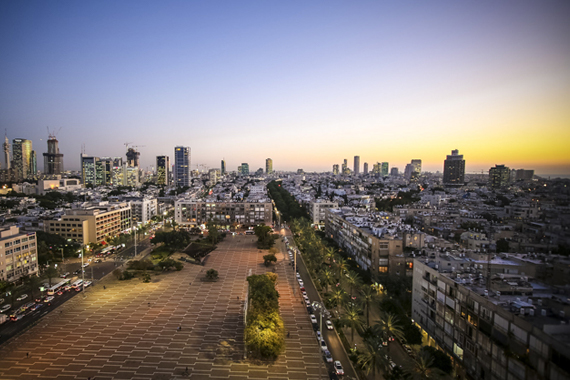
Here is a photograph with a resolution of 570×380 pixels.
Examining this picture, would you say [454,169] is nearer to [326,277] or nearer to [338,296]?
[326,277]

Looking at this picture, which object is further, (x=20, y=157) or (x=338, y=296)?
(x=20, y=157)

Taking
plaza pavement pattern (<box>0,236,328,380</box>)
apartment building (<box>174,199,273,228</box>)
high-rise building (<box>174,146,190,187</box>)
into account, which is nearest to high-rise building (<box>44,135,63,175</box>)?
high-rise building (<box>174,146,190,187</box>)

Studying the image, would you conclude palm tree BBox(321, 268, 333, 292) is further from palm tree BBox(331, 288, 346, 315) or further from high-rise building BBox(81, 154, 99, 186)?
high-rise building BBox(81, 154, 99, 186)

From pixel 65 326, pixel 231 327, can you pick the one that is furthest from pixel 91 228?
pixel 231 327

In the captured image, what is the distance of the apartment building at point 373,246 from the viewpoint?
97.1ft

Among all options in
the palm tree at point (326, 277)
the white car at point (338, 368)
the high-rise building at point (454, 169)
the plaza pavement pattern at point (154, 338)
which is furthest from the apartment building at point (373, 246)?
the high-rise building at point (454, 169)

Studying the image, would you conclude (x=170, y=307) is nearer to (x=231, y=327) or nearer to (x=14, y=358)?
(x=231, y=327)

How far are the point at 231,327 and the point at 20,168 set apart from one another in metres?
191

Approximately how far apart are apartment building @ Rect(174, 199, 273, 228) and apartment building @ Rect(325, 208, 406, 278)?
22717 millimetres

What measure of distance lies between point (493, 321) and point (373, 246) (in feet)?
54.7

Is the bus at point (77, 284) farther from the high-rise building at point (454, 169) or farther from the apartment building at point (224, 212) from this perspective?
the high-rise building at point (454, 169)

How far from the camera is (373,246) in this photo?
30.9 m

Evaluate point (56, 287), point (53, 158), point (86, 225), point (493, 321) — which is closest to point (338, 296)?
point (493, 321)

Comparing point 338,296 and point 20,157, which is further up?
point 20,157
